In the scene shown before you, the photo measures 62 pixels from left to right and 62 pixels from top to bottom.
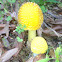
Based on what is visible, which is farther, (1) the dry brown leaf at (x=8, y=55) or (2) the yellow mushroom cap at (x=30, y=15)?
(1) the dry brown leaf at (x=8, y=55)

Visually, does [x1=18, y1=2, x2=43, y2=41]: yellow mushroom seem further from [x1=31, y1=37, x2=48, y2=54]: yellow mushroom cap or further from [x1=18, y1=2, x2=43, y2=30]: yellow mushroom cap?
[x1=31, y1=37, x2=48, y2=54]: yellow mushroom cap

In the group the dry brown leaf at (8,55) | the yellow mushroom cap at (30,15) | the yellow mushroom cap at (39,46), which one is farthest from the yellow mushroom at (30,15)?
the dry brown leaf at (8,55)

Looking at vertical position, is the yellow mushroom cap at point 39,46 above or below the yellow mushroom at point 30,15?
below

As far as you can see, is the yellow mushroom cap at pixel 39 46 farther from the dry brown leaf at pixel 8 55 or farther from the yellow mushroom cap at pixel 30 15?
the dry brown leaf at pixel 8 55

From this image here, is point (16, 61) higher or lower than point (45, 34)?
lower

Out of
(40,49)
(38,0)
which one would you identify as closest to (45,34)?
(40,49)

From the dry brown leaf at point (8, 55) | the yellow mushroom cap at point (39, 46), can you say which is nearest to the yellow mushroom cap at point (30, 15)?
the yellow mushroom cap at point (39, 46)

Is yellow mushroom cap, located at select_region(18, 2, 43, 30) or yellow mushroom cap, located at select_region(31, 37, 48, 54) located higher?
yellow mushroom cap, located at select_region(18, 2, 43, 30)

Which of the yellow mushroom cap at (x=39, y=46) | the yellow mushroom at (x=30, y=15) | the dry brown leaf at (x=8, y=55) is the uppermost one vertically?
the yellow mushroom at (x=30, y=15)

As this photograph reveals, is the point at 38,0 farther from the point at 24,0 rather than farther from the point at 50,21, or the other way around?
the point at 50,21

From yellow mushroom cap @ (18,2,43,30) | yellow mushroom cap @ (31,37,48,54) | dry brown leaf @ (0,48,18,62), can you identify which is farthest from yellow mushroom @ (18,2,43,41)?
dry brown leaf @ (0,48,18,62)

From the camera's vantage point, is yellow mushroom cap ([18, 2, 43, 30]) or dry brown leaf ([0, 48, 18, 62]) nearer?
yellow mushroom cap ([18, 2, 43, 30])
